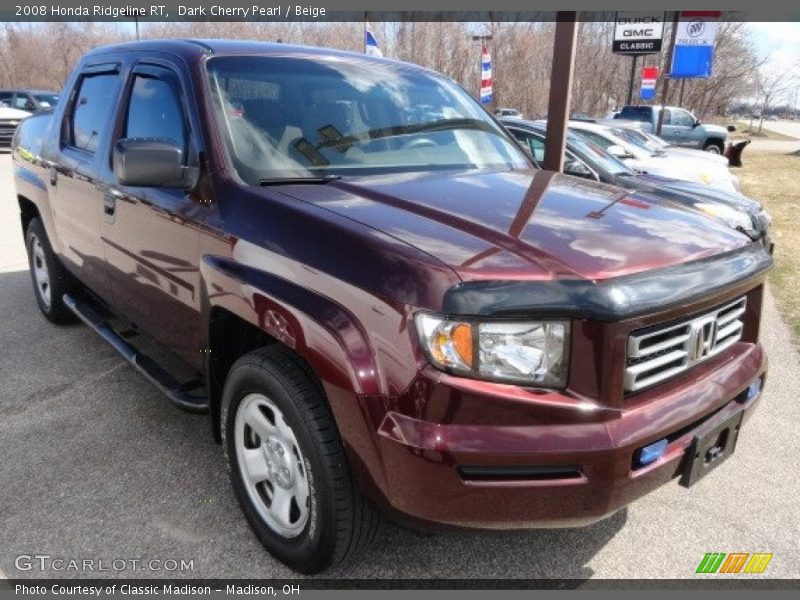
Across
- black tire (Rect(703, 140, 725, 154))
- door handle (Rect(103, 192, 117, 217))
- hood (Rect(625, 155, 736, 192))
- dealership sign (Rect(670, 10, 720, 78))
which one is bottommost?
black tire (Rect(703, 140, 725, 154))

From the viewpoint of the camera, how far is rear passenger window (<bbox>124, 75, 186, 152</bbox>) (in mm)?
3002

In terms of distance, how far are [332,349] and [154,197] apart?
1.48m

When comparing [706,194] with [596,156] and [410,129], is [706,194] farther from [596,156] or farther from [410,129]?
[410,129]

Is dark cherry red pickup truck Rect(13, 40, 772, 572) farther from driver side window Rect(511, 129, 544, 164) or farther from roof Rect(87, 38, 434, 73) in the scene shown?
driver side window Rect(511, 129, 544, 164)

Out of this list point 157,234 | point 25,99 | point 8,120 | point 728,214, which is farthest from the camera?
point 25,99

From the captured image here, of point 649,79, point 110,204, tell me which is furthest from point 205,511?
point 649,79

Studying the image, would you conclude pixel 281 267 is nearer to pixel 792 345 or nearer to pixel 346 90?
pixel 346 90

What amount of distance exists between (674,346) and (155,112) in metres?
2.53

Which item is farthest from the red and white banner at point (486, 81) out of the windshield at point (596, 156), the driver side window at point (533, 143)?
the driver side window at point (533, 143)

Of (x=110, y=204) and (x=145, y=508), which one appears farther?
(x=110, y=204)

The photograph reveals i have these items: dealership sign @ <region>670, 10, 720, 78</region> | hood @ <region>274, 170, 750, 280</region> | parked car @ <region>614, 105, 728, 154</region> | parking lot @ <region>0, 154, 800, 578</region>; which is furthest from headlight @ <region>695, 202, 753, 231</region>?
parked car @ <region>614, 105, 728, 154</region>

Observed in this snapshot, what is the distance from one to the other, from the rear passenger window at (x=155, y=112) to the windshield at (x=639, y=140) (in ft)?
30.4

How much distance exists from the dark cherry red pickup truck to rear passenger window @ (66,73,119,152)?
0.27m

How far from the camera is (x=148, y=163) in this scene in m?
2.61
